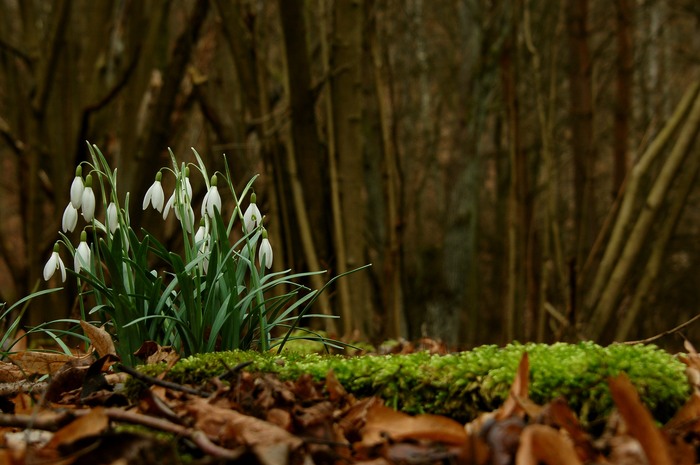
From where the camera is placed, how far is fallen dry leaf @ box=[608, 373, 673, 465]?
1.21 m

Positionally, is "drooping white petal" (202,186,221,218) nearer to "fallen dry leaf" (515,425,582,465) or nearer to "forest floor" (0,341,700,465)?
"forest floor" (0,341,700,465)

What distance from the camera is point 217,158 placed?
6.55 meters

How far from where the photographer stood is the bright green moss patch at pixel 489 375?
5.13ft

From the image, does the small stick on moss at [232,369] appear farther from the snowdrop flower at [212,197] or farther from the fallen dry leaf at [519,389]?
the snowdrop flower at [212,197]

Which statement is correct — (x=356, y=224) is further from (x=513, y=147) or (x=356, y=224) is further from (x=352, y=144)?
(x=513, y=147)

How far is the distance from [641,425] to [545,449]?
184 mm

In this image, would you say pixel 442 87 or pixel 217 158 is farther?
pixel 442 87

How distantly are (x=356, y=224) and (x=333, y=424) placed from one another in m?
3.29

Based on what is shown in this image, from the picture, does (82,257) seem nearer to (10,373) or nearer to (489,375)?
(10,373)

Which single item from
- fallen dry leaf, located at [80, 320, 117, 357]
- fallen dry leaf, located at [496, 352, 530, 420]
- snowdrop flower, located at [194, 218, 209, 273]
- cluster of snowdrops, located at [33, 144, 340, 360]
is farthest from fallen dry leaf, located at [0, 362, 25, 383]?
fallen dry leaf, located at [496, 352, 530, 420]

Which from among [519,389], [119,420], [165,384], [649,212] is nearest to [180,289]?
[165,384]

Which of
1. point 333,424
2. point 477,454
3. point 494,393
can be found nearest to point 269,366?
point 333,424

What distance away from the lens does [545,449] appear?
120 cm

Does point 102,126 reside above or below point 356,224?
above
